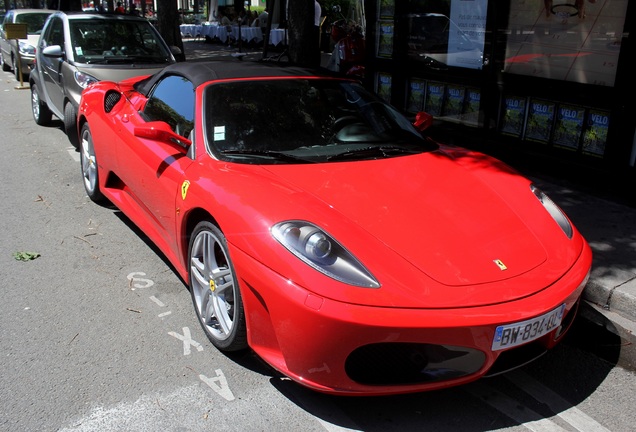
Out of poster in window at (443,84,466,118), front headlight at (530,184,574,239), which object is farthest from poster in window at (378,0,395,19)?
front headlight at (530,184,574,239)

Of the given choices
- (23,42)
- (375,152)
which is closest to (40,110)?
(23,42)

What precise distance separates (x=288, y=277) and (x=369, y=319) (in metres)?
0.40

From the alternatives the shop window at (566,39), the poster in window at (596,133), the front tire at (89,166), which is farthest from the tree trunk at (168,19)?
the poster in window at (596,133)

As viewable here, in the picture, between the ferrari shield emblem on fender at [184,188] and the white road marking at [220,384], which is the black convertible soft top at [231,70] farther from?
the white road marking at [220,384]

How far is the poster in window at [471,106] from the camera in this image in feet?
24.3

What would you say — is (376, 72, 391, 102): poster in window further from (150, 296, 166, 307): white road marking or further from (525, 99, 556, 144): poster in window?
(150, 296, 166, 307): white road marking

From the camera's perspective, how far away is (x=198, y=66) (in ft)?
14.4

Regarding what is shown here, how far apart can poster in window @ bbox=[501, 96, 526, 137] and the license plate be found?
14.7 ft

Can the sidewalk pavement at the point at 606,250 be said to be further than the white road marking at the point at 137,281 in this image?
No

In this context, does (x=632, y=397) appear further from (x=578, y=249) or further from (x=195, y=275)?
(x=195, y=275)

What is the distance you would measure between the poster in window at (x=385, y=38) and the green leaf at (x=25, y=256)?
566 centimetres

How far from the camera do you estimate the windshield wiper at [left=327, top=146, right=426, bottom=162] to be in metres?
3.64

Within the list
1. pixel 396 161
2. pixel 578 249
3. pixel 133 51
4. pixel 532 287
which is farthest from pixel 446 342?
pixel 133 51

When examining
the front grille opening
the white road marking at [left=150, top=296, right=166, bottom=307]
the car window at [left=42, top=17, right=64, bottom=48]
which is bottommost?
the white road marking at [left=150, top=296, right=166, bottom=307]
